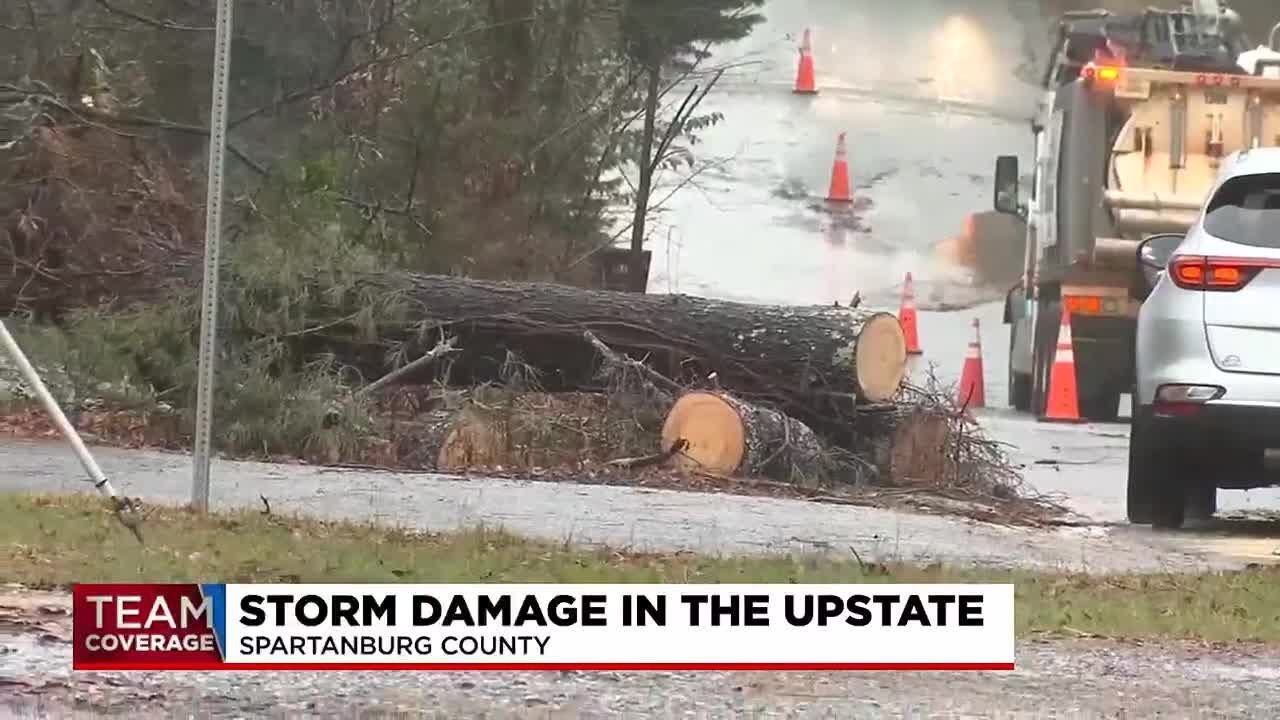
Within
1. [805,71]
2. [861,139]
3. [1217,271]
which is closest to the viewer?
[1217,271]

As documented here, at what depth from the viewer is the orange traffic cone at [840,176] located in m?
14.0

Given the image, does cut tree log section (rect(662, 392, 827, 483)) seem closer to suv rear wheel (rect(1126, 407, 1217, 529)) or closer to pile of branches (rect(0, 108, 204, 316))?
suv rear wheel (rect(1126, 407, 1217, 529))

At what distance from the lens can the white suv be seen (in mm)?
8172

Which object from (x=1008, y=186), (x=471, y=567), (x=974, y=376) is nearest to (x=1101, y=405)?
(x=974, y=376)

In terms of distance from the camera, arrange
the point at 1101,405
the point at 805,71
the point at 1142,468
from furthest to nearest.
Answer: the point at 805,71 < the point at 1101,405 < the point at 1142,468

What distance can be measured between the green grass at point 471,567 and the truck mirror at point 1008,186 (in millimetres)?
7093

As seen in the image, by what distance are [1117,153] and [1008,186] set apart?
200 centimetres

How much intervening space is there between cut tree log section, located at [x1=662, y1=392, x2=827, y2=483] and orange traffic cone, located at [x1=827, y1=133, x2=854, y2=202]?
4591 mm

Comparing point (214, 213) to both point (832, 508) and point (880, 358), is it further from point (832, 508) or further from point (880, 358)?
point (880, 358)

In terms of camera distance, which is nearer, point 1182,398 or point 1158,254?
point 1182,398

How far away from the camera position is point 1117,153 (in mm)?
12688

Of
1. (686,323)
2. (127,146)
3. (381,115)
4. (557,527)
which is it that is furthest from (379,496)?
(381,115)

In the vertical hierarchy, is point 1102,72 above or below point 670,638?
above

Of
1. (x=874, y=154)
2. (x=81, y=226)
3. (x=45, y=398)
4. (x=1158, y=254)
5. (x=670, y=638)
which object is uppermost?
(x=874, y=154)
